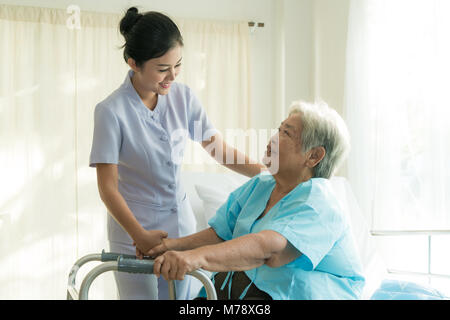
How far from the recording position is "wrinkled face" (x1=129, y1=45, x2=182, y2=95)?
4.87 ft

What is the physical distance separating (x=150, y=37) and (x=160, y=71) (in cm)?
11

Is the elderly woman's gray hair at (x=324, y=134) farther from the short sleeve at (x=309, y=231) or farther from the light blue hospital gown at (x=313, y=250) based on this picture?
the short sleeve at (x=309, y=231)

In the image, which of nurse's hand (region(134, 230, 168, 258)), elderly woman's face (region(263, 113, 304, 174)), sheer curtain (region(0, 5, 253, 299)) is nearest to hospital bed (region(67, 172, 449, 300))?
nurse's hand (region(134, 230, 168, 258))

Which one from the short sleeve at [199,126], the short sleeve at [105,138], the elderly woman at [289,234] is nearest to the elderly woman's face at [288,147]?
the elderly woman at [289,234]

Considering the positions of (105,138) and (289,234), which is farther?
(105,138)

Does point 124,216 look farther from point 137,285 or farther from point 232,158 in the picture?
point 232,158

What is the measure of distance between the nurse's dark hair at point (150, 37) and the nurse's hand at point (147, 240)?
1.81 feet

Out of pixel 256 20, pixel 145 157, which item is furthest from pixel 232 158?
pixel 256 20

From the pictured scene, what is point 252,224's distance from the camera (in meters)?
1.48

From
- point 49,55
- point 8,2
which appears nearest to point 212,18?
point 49,55

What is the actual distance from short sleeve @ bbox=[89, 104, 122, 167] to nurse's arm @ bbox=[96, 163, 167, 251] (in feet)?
0.09

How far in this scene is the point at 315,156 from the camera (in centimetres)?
144

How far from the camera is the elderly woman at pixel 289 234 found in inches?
46.1
